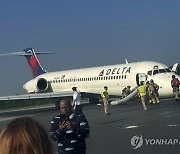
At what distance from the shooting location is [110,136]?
41.8 feet

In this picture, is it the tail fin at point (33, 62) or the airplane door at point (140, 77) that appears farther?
the tail fin at point (33, 62)

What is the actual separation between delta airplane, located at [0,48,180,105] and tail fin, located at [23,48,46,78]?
83 centimetres

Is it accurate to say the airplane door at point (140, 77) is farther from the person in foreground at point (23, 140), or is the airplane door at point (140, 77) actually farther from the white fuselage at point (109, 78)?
the person in foreground at point (23, 140)

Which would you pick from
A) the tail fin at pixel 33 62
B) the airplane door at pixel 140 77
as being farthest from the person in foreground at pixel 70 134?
the tail fin at pixel 33 62

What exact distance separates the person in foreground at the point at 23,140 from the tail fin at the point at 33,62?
4817 cm

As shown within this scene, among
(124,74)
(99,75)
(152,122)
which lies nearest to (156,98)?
(124,74)

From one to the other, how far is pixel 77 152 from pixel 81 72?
3502cm

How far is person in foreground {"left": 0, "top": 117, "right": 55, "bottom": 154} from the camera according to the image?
7.39ft

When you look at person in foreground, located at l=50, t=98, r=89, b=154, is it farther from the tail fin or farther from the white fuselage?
the tail fin

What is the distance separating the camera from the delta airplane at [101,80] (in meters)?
31.5

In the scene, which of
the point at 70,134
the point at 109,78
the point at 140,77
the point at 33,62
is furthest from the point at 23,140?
the point at 33,62

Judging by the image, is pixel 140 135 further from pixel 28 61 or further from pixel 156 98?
pixel 28 61

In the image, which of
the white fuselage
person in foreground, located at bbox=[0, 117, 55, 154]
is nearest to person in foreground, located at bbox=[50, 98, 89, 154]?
person in foreground, located at bbox=[0, 117, 55, 154]

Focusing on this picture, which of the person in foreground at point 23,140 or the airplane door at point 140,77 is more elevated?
the airplane door at point 140,77
